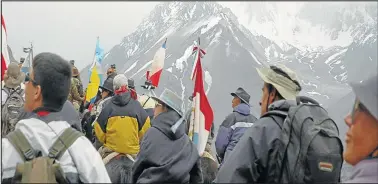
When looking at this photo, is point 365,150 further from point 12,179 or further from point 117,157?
point 117,157

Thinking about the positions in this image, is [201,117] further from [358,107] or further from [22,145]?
[22,145]

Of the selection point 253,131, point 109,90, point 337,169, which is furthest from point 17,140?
point 109,90

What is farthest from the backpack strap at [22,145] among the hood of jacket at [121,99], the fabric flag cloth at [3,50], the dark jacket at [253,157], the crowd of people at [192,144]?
the hood of jacket at [121,99]

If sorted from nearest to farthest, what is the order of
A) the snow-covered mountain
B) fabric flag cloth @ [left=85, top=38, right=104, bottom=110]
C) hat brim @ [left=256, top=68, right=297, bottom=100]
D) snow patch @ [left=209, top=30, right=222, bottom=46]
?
hat brim @ [left=256, top=68, right=297, bottom=100] < fabric flag cloth @ [left=85, top=38, right=104, bottom=110] < the snow-covered mountain < snow patch @ [left=209, top=30, right=222, bottom=46]

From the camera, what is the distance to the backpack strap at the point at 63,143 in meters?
2.90

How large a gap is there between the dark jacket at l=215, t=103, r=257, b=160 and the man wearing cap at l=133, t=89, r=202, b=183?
2.72m

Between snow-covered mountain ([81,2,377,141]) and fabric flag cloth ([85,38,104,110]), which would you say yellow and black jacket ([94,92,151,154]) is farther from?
snow-covered mountain ([81,2,377,141])

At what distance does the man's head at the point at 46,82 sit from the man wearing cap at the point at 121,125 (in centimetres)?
406

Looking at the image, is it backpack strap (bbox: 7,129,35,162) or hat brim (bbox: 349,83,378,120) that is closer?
backpack strap (bbox: 7,129,35,162)

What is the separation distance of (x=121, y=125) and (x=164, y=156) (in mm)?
1842

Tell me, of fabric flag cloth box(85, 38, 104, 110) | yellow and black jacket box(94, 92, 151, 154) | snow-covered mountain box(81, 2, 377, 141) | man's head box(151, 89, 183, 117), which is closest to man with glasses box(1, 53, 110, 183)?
man's head box(151, 89, 183, 117)

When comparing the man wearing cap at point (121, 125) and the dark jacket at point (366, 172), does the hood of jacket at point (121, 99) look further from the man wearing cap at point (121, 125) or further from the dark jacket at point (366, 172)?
the dark jacket at point (366, 172)

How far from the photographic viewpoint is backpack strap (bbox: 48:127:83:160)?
2900mm

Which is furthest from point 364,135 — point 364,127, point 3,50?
point 3,50
